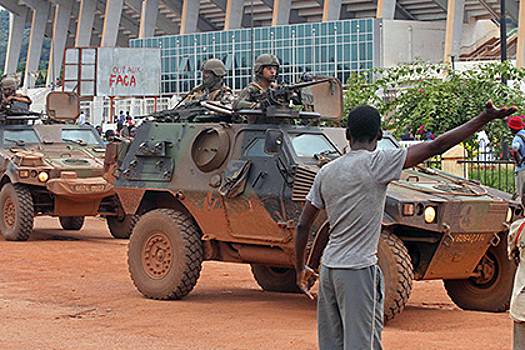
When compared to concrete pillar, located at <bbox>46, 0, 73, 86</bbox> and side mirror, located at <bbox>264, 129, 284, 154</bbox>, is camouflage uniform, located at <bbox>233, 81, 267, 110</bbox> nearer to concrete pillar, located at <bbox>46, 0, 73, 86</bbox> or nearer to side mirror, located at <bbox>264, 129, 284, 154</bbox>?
side mirror, located at <bbox>264, 129, 284, 154</bbox>

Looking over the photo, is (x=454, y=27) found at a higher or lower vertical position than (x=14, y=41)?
lower

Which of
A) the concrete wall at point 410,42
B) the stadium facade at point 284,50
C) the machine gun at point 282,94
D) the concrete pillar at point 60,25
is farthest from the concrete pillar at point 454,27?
the machine gun at point 282,94

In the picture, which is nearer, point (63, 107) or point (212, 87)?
point (212, 87)

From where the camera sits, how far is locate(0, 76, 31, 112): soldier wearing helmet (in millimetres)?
20328

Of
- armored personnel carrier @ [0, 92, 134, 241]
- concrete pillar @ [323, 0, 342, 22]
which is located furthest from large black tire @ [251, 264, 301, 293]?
concrete pillar @ [323, 0, 342, 22]

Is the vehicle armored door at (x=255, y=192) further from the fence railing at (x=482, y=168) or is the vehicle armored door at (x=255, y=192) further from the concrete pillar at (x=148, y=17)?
the concrete pillar at (x=148, y=17)

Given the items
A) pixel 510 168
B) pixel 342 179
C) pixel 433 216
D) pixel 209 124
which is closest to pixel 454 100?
pixel 510 168

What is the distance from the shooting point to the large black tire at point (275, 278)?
13.0m

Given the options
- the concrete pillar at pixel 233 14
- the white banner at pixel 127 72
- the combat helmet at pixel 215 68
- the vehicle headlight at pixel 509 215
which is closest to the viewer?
the vehicle headlight at pixel 509 215

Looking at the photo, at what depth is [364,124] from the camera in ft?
21.9

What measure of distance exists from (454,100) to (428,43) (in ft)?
101

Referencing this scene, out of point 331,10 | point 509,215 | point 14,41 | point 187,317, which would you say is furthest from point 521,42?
point 14,41

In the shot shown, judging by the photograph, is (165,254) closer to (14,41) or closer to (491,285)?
(491,285)

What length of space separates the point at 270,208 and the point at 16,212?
7986 millimetres
